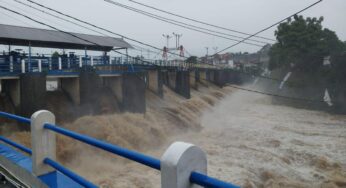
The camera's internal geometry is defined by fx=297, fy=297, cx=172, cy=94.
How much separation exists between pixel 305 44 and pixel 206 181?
34.1 meters

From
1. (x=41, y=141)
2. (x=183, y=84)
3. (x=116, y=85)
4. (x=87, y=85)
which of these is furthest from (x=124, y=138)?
(x=183, y=84)

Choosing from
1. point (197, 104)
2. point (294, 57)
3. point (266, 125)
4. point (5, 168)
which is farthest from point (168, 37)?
point (5, 168)

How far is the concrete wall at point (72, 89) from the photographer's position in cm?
1647

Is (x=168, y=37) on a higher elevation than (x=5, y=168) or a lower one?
higher

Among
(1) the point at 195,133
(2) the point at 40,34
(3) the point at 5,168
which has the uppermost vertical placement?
(2) the point at 40,34

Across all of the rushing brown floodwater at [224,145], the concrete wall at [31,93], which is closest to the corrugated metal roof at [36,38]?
the concrete wall at [31,93]

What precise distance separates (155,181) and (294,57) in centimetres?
2704

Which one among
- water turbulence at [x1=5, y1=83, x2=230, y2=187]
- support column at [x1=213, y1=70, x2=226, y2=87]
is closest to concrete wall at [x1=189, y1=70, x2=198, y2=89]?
support column at [x1=213, y1=70, x2=226, y2=87]

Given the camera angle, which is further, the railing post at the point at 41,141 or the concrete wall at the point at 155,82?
the concrete wall at the point at 155,82

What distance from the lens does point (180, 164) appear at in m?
1.39

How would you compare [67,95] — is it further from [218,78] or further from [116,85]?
[218,78]

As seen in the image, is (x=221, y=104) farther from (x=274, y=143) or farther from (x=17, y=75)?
(x=17, y=75)

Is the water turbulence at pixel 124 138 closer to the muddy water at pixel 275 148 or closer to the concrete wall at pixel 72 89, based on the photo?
the concrete wall at pixel 72 89

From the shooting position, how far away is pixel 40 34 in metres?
19.4
